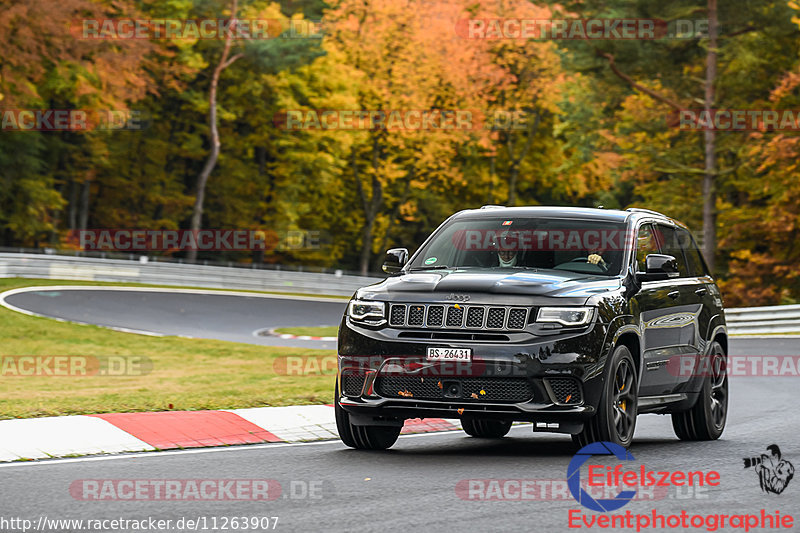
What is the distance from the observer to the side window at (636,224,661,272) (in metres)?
10.6

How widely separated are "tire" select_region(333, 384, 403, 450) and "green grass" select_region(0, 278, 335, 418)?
2.81 m

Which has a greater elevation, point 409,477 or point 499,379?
point 499,379

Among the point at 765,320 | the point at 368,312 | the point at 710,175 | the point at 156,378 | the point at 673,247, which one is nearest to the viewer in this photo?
the point at 368,312

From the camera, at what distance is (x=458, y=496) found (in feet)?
24.7

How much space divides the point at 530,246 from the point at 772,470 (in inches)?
106

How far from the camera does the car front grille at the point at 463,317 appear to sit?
9.03 meters

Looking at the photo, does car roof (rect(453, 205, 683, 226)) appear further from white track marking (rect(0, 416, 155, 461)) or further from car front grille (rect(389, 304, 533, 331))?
white track marking (rect(0, 416, 155, 461))

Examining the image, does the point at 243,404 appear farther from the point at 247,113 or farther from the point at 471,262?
the point at 247,113

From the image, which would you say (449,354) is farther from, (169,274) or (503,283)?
(169,274)

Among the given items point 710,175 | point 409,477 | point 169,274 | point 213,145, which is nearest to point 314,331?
point 169,274

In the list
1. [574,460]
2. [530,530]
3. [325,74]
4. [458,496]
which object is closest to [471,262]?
[574,460]

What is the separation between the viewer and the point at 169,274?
45.5 m

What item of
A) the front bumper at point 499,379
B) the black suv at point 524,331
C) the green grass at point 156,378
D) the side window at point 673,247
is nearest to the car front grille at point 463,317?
the black suv at point 524,331

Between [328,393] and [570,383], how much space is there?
20.2ft
